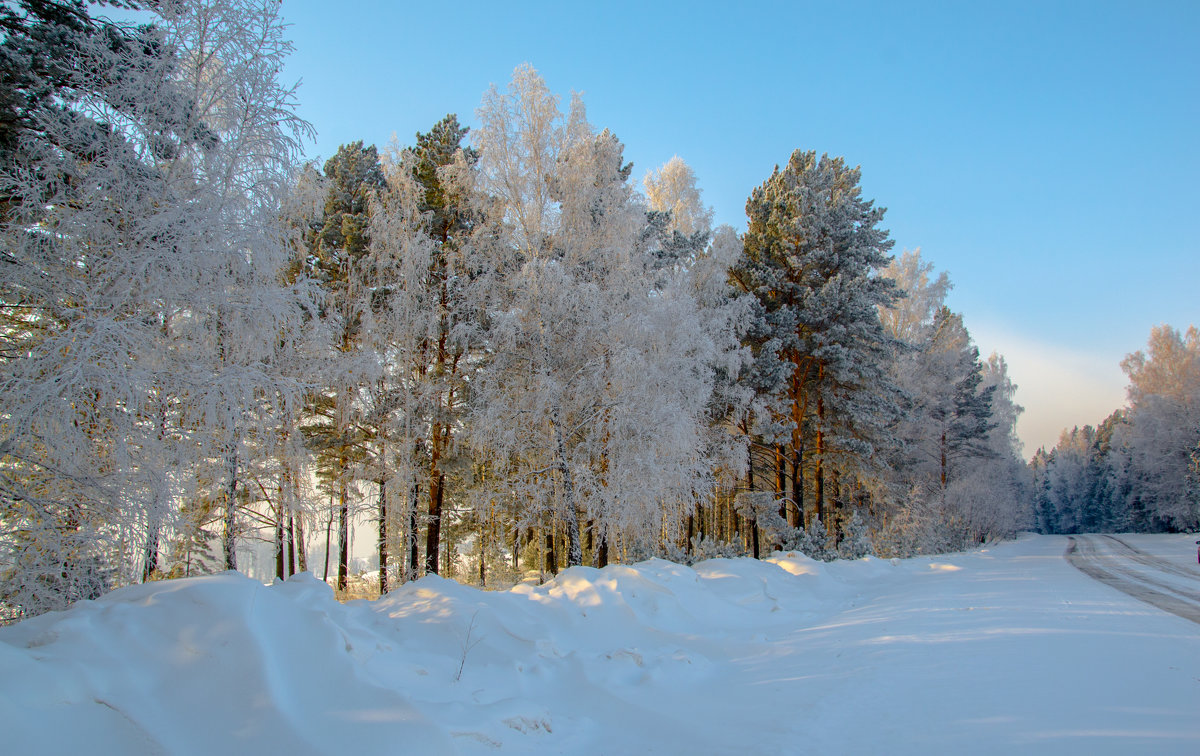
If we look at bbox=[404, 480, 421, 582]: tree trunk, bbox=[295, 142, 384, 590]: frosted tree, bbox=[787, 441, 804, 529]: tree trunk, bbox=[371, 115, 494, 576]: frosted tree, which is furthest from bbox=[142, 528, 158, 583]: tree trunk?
bbox=[787, 441, 804, 529]: tree trunk

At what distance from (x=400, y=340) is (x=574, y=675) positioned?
9621 millimetres

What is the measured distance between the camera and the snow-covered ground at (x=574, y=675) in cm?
251

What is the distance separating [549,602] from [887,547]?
17.0 metres

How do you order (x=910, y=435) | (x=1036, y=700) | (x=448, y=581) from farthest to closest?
(x=910, y=435) → (x=448, y=581) → (x=1036, y=700)

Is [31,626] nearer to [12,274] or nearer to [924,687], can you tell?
[12,274]

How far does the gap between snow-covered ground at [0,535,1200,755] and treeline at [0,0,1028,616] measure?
2437 millimetres

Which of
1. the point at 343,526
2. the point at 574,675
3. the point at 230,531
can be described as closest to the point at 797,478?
the point at 343,526

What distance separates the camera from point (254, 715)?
2.53 meters

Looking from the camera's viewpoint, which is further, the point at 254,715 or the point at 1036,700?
the point at 1036,700

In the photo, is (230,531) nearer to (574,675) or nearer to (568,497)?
(568,497)

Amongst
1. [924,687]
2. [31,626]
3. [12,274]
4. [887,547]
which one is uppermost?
[12,274]

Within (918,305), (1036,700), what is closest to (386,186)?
(1036,700)

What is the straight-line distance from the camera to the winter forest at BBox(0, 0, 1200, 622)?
517 cm

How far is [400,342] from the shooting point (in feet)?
41.4
